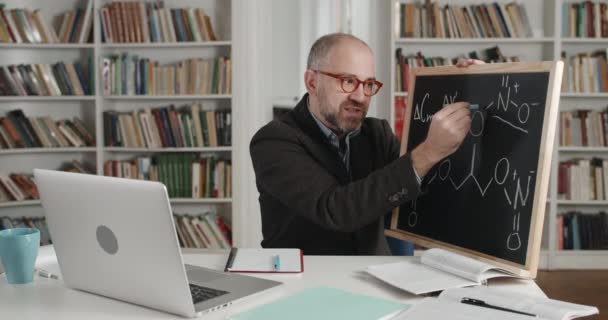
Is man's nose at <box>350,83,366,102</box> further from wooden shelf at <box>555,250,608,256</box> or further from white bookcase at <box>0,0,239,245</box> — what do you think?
wooden shelf at <box>555,250,608,256</box>

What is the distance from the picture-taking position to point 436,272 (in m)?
1.52

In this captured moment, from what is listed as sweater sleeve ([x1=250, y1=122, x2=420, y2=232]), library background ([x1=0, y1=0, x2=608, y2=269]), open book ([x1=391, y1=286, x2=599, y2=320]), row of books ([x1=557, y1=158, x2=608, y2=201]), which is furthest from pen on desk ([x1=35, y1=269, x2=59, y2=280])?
row of books ([x1=557, y1=158, x2=608, y2=201])

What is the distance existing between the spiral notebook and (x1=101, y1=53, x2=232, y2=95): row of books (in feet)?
9.55

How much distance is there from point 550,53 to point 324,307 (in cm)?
370

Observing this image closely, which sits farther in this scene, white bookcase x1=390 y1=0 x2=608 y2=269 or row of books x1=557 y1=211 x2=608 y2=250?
row of books x1=557 y1=211 x2=608 y2=250

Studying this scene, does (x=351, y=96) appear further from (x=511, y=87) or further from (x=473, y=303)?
(x=473, y=303)

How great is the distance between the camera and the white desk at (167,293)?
1.28 m

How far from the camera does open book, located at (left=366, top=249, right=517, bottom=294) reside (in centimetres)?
141

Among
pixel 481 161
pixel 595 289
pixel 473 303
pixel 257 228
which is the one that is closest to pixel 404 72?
pixel 257 228

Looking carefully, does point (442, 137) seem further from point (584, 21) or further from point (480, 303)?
point (584, 21)

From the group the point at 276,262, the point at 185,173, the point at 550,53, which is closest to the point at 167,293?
the point at 276,262

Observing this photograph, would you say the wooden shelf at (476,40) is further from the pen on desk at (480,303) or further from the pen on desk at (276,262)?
the pen on desk at (480,303)

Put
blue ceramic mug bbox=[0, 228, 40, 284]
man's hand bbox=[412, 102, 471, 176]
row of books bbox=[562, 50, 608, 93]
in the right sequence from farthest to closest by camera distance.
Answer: row of books bbox=[562, 50, 608, 93] < man's hand bbox=[412, 102, 471, 176] < blue ceramic mug bbox=[0, 228, 40, 284]

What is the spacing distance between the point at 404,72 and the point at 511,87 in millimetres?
2907
